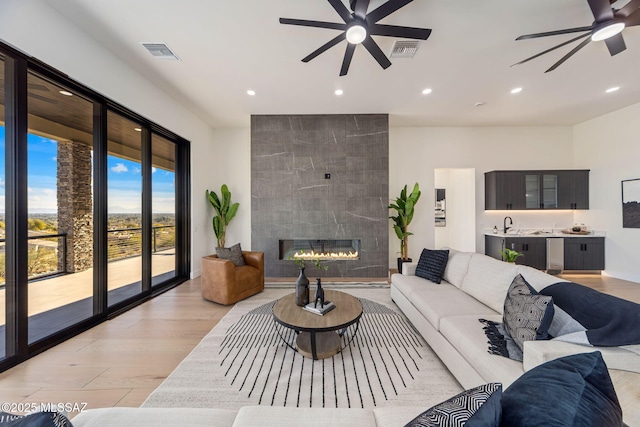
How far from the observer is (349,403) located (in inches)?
66.0

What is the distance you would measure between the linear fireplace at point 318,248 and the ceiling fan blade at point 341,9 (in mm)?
3582

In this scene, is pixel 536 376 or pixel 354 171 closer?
pixel 536 376

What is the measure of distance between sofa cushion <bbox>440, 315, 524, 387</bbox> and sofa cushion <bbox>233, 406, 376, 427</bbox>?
923mm

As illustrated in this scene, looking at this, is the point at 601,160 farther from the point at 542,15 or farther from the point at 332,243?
the point at 332,243

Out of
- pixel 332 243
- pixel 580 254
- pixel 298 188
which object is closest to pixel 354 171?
pixel 298 188

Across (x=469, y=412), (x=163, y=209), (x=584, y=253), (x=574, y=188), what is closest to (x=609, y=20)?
(x=469, y=412)

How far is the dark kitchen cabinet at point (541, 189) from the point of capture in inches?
195

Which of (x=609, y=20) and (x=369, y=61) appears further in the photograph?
(x=369, y=61)

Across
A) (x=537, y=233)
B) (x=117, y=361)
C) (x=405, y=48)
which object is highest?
(x=405, y=48)

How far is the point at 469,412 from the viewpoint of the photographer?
66 cm

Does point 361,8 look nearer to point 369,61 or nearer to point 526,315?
point 369,61

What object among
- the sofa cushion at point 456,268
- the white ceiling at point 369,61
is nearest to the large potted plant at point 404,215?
the white ceiling at point 369,61

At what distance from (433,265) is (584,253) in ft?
13.5

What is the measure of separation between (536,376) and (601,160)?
259 inches
